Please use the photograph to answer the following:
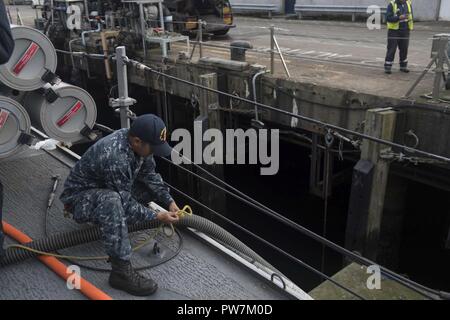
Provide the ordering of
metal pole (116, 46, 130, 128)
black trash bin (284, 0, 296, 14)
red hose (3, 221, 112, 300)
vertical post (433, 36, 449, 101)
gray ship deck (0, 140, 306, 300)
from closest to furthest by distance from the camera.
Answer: red hose (3, 221, 112, 300)
gray ship deck (0, 140, 306, 300)
metal pole (116, 46, 130, 128)
vertical post (433, 36, 449, 101)
black trash bin (284, 0, 296, 14)

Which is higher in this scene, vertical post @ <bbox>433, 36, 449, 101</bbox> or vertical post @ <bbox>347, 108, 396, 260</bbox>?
vertical post @ <bbox>433, 36, 449, 101</bbox>

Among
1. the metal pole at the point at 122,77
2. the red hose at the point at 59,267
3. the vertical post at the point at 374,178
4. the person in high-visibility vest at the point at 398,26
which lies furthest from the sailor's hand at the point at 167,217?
the person in high-visibility vest at the point at 398,26

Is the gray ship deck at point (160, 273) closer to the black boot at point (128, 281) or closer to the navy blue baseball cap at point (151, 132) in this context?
the black boot at point (128, 281)

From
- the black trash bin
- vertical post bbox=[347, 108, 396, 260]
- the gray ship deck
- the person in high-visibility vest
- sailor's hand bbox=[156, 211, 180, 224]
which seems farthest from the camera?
the black trash bin

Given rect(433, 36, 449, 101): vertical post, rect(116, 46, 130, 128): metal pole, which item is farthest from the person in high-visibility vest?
rect(116, 46, 130, 128): metal pole

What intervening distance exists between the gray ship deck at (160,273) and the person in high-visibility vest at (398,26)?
6.50m

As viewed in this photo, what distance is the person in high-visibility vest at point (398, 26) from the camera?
28.9 feet

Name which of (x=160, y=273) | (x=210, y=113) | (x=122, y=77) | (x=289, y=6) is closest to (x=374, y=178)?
(x=210, y=113)

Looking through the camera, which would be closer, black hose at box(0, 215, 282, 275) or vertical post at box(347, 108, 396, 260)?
black hose at box(0, 215, 282, 275)

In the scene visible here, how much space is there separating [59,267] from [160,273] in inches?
28.2

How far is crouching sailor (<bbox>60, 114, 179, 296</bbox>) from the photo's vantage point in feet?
10.3

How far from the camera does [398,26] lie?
8953 millimetres

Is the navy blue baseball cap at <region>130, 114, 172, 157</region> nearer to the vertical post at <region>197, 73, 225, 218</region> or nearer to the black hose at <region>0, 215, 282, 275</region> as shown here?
the black hose at <region>0, 215, 282, 275</region>

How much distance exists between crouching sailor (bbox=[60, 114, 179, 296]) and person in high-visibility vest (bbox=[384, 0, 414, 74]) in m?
6.70
